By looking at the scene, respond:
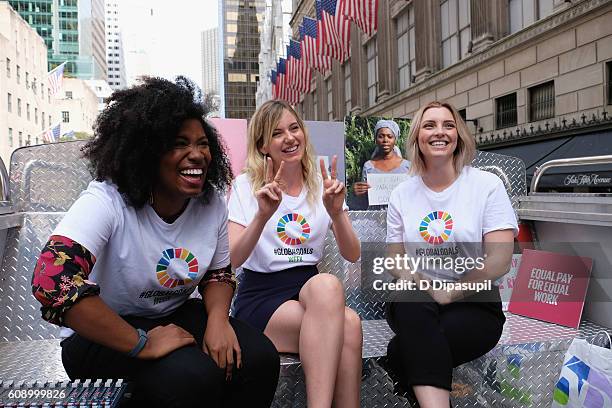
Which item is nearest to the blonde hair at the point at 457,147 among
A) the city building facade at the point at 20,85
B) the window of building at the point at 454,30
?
the window of building at the point at 454,30

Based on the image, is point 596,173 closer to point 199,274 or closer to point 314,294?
point 314,294

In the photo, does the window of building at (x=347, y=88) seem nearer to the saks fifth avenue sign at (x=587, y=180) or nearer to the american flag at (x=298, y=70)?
the american flag at (x=298, y=70)

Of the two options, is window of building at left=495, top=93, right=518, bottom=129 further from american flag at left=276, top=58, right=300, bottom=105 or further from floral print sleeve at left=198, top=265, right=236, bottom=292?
american flag at left=276, top=58, right=300, bottom=105

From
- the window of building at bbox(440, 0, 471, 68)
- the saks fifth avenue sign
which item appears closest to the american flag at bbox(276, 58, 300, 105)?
the window of building at bbox(440, 0, 471, 68)

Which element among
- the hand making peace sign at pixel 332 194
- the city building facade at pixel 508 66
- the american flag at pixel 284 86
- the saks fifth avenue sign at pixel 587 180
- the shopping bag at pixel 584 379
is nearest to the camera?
the shopping bag at pixel 584 379

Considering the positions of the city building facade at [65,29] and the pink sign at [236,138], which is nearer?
the pink sign at [236,138]

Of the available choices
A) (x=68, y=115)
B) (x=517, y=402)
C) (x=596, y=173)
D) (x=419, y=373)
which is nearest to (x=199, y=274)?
(x=419, y=373)

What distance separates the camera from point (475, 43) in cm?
1237

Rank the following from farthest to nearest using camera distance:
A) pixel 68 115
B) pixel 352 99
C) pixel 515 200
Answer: pixel 68 115 < pixel 352 99 < pixel 515 200

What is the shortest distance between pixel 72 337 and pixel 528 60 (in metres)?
11.4

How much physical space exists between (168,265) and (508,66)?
1163 centimetres

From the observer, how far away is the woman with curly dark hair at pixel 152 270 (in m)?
1.42

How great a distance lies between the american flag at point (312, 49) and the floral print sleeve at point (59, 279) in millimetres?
15030

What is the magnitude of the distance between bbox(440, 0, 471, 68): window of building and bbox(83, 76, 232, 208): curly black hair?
42.6 feet
